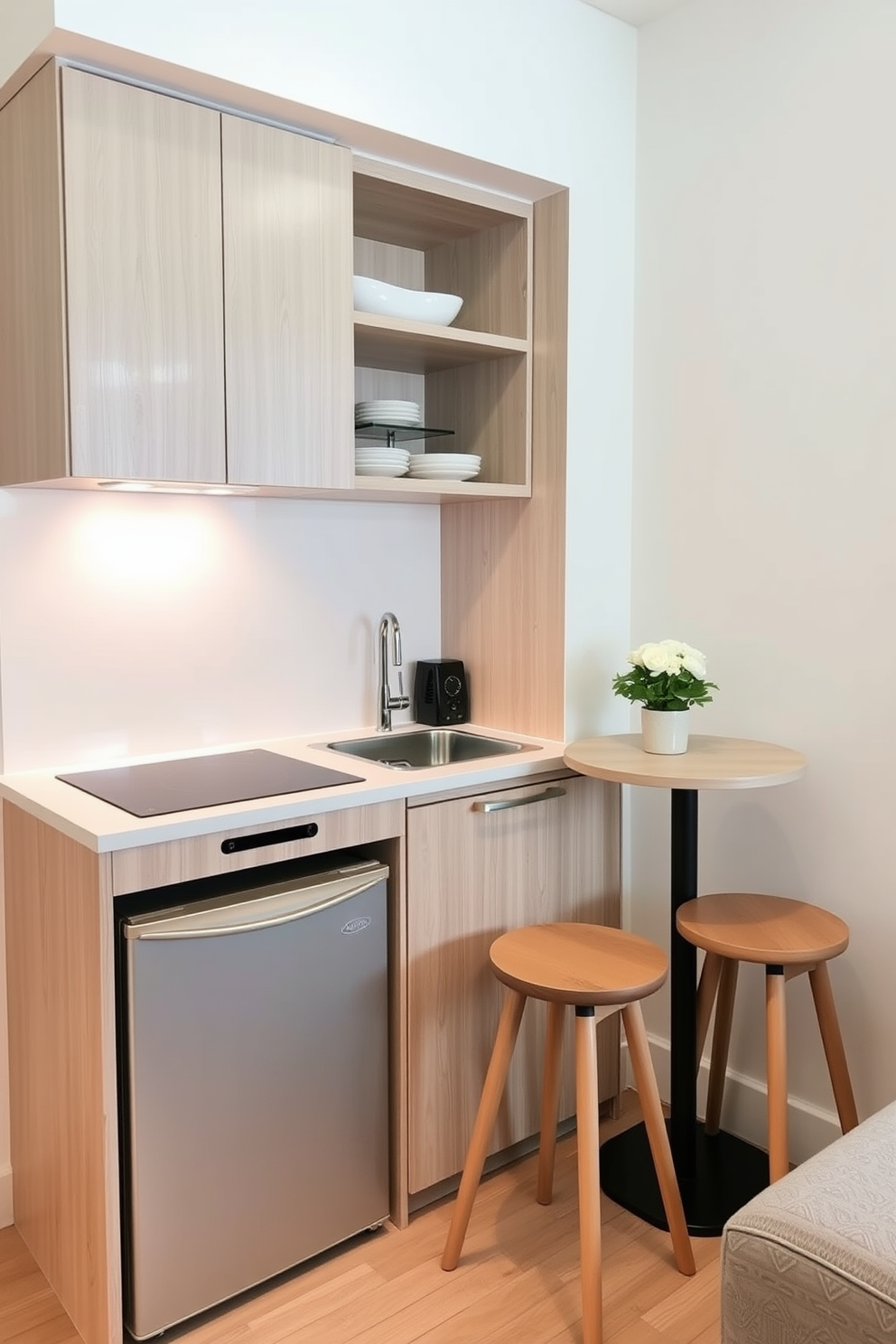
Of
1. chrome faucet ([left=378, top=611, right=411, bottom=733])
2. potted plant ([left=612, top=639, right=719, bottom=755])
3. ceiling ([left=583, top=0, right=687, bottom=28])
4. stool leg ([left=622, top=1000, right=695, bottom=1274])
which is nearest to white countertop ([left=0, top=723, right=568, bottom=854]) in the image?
chrome faucet ([left=378, top=611, right=411, bottom=733])

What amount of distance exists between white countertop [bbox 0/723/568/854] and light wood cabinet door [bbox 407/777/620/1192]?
6 centimetres

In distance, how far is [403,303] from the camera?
2.44 metres

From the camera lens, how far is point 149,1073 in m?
1.82

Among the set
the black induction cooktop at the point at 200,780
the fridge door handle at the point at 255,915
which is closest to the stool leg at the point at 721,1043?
the fridge door handle at the point at 255,915

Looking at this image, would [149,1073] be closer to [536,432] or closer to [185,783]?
[185,783]

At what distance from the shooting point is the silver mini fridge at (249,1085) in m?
1.83

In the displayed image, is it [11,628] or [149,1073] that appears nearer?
[149,1073]

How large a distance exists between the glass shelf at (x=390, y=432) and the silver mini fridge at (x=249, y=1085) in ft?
3.46

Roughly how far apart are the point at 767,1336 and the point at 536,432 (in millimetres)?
1976

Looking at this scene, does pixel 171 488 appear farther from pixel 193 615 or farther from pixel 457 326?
pixel 457 326

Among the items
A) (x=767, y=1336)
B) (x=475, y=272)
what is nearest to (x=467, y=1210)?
(x=767, y=1336)

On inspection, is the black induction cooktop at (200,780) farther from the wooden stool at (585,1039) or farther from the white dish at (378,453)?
→ the white dish at (378,453)

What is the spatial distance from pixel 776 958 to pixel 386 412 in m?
1.49

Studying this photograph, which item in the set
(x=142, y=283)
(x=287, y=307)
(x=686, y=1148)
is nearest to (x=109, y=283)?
(x=142, y=283)
